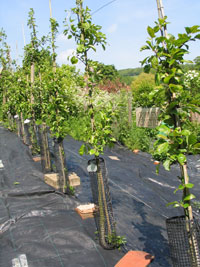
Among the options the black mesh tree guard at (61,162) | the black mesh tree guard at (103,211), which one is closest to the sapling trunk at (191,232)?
the black mesh tree guard at (103,211)

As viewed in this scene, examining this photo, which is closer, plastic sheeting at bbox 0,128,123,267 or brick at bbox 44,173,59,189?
plastic sheeting at bbox 0,128,123,267

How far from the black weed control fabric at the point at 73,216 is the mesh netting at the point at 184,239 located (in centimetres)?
76

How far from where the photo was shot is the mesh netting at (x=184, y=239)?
6.73 ft

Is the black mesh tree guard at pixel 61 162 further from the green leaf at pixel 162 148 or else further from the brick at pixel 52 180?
the green leaf at pixel 162 148

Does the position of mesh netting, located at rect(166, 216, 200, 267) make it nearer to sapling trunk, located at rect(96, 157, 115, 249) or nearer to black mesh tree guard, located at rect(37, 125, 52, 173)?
sapling trunk, located at rect(96, 157, 115, 249)

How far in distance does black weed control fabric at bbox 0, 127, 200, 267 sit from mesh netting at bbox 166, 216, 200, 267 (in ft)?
2.49

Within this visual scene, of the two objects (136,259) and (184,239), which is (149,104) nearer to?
(184,239)

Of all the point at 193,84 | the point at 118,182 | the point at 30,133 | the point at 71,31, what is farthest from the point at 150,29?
the point at 193,84

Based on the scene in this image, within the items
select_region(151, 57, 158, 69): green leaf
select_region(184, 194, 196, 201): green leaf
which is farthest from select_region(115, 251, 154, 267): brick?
select_region(151, 57, 158, 69): green leaf

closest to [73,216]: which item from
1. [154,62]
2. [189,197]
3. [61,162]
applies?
[61,162]

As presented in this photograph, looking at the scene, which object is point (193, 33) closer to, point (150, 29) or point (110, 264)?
point (150, 29)

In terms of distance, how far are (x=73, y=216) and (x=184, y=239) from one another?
178cm

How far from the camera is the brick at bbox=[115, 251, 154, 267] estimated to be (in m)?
2.83

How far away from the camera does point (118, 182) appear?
17.0 ft
